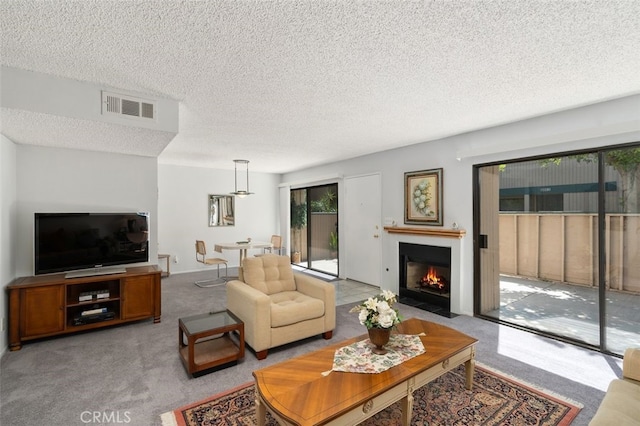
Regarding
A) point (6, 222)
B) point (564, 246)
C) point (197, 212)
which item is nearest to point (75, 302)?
point (6, 222)

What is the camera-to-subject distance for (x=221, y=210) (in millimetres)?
7426

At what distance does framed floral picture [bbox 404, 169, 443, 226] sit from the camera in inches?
174

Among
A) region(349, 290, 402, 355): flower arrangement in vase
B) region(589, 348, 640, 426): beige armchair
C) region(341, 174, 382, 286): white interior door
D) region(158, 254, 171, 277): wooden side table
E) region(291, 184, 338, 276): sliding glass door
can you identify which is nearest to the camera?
region(589, 348, 640, 426): beige armchair

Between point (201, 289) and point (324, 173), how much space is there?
11.3 feet

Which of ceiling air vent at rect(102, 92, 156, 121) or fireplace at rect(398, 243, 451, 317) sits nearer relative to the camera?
ceiling air vent at rect(102, 92, 156, 121)

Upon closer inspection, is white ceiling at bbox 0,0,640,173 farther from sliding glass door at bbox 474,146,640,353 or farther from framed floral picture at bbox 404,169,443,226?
framed floral picture at bbox 404,169,443,226

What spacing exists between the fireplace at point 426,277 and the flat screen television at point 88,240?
12.6ft

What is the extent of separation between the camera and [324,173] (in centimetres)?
671

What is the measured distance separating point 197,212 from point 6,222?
12.9 ft

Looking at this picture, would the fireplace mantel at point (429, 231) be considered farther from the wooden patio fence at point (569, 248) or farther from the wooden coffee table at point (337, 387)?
the wooden coffee table at point (337, 387)

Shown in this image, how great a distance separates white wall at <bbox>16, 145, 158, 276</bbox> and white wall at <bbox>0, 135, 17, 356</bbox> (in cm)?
12

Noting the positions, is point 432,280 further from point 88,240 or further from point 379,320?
point 88,240

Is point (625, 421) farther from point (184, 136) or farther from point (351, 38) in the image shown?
point (184, 136)

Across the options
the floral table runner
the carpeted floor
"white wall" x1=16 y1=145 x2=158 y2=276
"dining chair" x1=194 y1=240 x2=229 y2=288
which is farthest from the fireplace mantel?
"white wall" x1=16 y1=145 x2=158 y2=276
